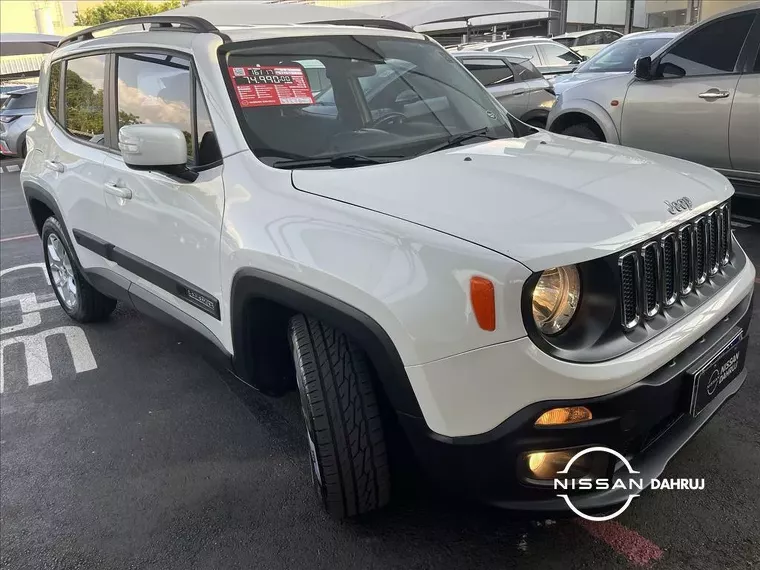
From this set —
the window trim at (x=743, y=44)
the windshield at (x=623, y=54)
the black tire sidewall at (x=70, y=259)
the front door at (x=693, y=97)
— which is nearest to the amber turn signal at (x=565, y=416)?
the black tire sidewall at (x=70, y=259)

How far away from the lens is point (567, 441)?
1.87 meters

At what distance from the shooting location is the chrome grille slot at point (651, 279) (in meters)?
1.99

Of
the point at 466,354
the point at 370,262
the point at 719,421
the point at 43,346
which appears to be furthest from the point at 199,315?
the point at 719,421

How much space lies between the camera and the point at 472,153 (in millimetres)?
2615

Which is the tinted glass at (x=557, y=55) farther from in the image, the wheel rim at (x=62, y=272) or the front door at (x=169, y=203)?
the front door at (x=169, y=203)

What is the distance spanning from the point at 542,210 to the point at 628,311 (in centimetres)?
40

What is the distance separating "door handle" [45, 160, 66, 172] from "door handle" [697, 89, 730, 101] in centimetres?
477

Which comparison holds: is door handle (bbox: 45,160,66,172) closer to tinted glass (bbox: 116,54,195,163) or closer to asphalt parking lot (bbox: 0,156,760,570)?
tinted glass (bbox: 116,54,195,163)

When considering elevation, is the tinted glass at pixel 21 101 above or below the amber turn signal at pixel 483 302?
below

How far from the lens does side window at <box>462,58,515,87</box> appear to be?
28.1 feet

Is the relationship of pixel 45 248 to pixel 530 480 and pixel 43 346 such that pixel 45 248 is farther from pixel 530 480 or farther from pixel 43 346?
pixel 530 480

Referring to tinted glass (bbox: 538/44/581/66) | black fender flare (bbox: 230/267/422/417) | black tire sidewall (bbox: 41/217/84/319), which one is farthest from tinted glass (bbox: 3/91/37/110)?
black fender flare (bbox: 230/267/422/417)

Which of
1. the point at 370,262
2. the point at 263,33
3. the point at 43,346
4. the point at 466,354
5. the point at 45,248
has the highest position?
the point at 263,33

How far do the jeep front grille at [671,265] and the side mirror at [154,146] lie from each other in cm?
167
